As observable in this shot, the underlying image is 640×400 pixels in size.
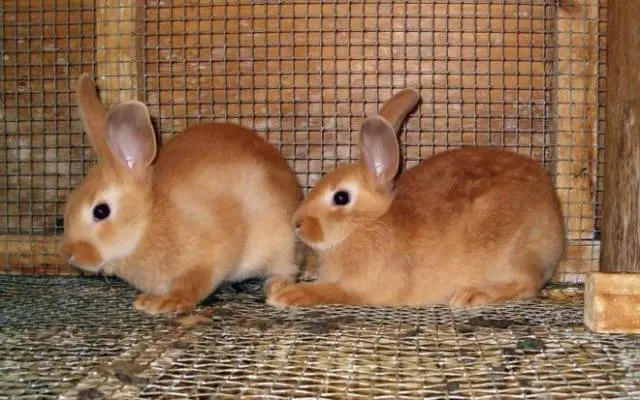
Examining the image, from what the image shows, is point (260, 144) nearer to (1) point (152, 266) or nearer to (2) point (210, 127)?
(2) point (210, 127)

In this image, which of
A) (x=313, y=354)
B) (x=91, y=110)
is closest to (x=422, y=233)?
(x=313, y=354)

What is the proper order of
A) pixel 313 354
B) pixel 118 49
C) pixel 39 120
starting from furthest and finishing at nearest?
pixel 39 120, pixel 118 49, pixel 313 354

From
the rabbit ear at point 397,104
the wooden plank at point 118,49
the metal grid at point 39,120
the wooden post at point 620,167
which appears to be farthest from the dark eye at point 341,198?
the metal grid at point 39,120

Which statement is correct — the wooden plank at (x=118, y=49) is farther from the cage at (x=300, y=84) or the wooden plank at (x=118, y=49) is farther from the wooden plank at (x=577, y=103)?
the wooden plank at (x=577, y=103)

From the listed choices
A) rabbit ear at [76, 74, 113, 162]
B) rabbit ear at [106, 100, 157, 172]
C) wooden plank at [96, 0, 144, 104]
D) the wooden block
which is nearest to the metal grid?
wooden plank at [96, 0, 144, 104]

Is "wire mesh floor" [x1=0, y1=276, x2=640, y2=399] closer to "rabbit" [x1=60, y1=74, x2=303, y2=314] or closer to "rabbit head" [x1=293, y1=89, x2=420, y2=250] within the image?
"rabbit" [x1=60, y1=74, x2=303, y2=314]

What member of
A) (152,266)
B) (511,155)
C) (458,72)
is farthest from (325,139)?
(152,266)

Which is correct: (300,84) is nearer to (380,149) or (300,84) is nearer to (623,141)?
(380,149)

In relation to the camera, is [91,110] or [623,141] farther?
[91,110]
